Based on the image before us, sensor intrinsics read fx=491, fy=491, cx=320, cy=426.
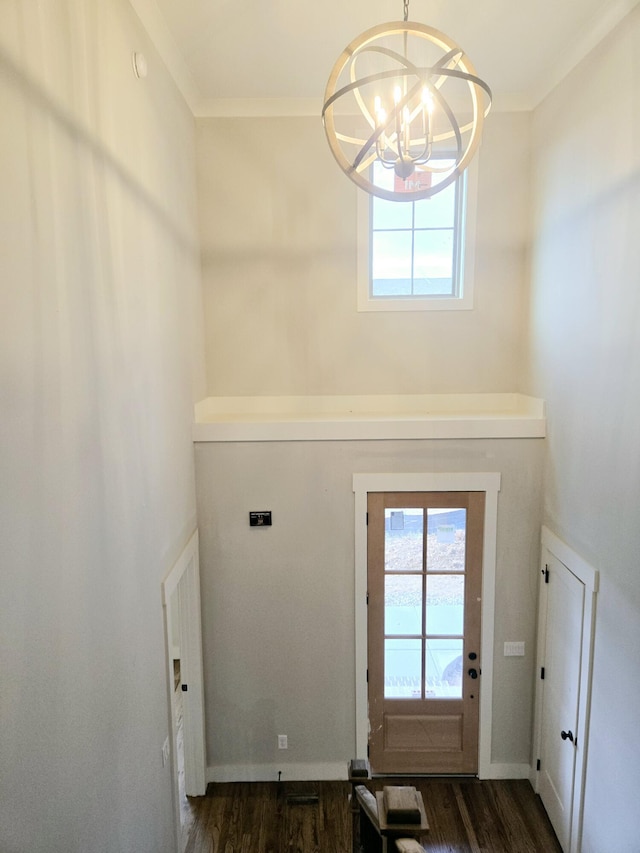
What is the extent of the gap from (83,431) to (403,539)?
2548 millimetres

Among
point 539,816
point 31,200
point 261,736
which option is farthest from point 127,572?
point 539,816

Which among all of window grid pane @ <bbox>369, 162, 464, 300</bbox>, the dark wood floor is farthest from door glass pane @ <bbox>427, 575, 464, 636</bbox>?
window grid pane @ <bbox>369, 162, 464, 300</bbox>

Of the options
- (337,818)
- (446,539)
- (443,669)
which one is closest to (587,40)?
(446,539)

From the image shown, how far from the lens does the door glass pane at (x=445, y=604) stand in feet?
12.2

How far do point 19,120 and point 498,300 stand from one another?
3374 mm

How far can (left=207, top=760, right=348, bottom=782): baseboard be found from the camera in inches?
148

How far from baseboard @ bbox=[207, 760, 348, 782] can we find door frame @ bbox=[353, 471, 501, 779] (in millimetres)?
260

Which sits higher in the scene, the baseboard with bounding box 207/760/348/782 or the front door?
the front door

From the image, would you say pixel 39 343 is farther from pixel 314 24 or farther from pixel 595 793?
pixel 595 793

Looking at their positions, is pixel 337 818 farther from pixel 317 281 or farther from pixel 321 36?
pixel 321 36

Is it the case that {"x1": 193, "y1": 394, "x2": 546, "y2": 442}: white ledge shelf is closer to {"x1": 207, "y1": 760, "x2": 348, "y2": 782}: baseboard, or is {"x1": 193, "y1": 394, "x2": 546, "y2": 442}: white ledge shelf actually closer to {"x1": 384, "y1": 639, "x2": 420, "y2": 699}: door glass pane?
{"x1": 384, "y1": 639, "x2": 420, "y2": 699}: door glass pane

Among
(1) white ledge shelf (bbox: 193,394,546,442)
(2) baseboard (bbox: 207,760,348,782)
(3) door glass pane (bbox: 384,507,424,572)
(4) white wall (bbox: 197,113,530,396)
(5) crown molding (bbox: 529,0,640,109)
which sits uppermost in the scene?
(5) crown molding (bbox: 529,0,640,109)

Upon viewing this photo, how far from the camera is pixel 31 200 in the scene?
1452mm

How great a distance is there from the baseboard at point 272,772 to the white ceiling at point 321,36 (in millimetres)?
4846
